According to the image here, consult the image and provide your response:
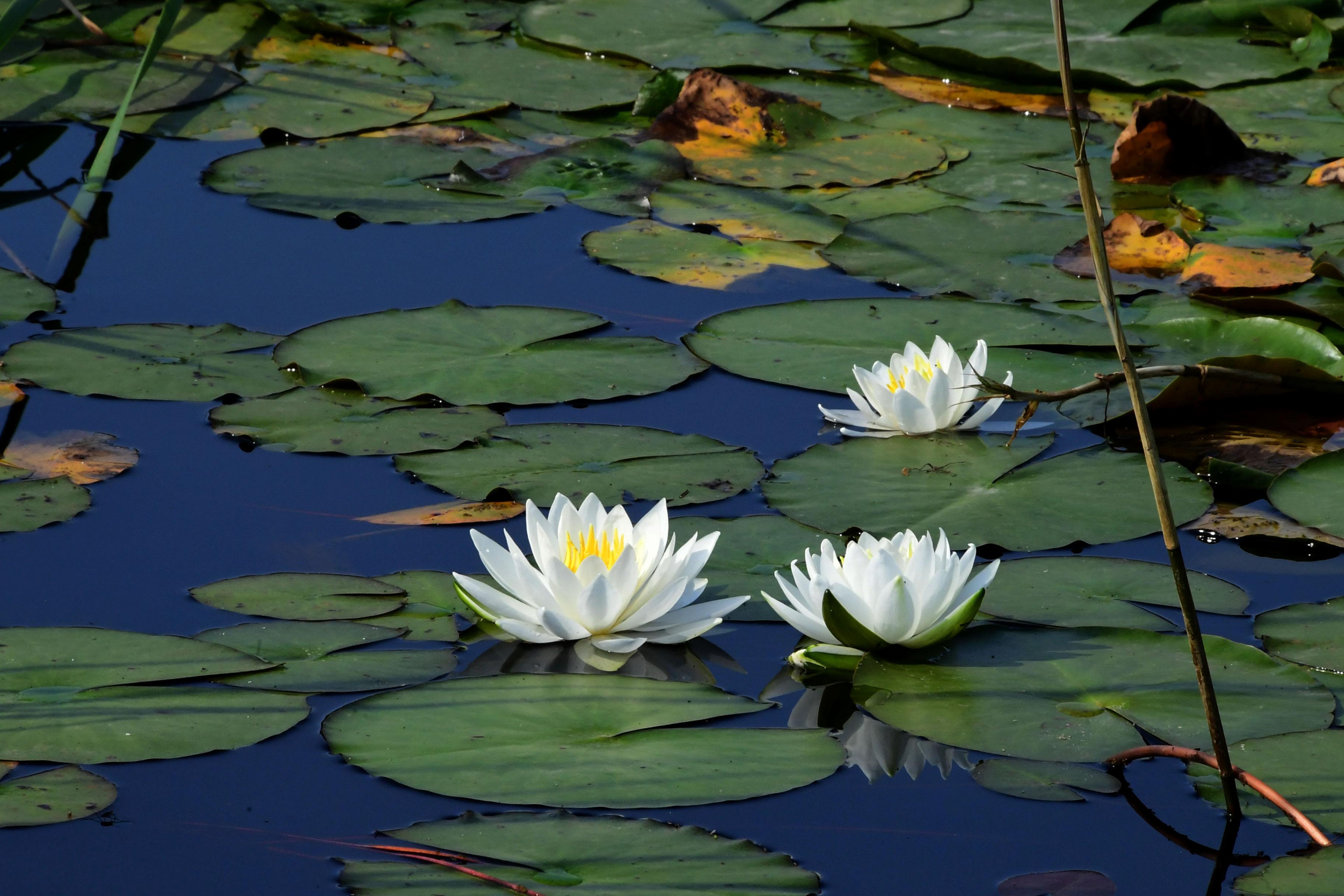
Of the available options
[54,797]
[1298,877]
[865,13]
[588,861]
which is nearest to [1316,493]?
[1298,877]

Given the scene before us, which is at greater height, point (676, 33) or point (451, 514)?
point (676, 33)

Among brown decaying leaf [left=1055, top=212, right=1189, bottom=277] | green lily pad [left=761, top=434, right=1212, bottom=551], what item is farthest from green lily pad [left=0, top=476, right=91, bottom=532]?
brown decaying leaf [left=1055, top=212, right=1189, bottom=277]

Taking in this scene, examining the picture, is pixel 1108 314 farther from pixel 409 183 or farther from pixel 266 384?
pixel 409 183

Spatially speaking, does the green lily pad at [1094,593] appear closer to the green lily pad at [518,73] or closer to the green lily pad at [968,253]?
the green lily pad at [968,253]

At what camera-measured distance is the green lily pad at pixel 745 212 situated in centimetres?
401

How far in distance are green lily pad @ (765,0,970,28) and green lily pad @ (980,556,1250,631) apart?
3.55 m

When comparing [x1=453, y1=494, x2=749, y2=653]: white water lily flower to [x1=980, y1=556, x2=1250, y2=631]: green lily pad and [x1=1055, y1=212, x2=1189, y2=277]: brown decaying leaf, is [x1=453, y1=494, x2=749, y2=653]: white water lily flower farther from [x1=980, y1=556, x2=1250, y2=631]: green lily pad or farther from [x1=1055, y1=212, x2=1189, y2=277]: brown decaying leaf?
[x1=1055, y1=212, x2=1189, y2=277]: brown decaying leaf

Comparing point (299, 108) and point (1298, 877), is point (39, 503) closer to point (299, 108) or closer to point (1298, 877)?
point (1298, 877)

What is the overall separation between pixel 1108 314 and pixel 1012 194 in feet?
8.96

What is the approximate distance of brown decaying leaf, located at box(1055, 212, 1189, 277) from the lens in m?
3.77

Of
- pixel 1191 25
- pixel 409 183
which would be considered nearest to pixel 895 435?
pixel 409 183

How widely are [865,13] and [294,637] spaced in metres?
4.26

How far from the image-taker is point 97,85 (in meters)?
5.01

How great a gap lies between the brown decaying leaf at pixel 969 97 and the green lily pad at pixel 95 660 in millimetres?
3683
